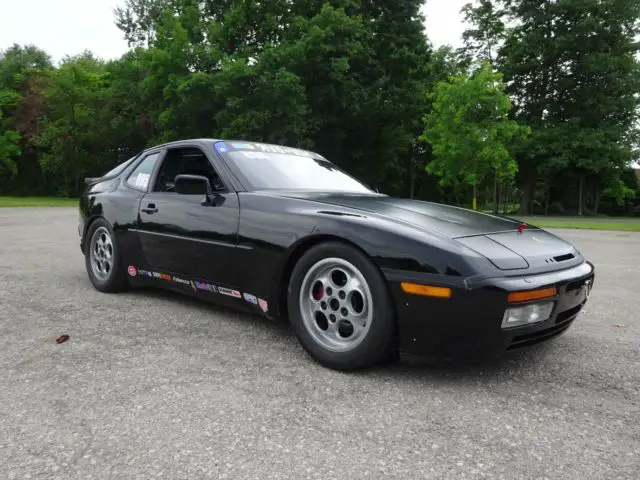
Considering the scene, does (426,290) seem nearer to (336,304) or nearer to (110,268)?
(336,304)

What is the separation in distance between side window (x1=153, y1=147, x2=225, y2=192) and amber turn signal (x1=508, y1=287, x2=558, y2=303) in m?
2.25

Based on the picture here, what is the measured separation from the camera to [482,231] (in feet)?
9.61

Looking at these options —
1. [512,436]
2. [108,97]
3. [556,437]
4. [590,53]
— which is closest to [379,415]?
[512,436]

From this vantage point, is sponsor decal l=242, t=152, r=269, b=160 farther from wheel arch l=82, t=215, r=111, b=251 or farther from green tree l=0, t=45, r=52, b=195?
green tree l=0, t=45, r=52, b=195

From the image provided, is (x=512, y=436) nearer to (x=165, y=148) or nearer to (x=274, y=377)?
(x=274, y=377)

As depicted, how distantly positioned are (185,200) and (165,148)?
79 centimetres

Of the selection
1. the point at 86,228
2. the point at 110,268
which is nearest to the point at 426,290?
the point at 110,268

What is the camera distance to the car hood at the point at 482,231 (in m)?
2.65

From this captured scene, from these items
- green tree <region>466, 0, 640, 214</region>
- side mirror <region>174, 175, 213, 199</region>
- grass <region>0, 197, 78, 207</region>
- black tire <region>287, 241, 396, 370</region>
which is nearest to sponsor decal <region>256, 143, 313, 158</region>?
side mirror <region>174, 175, 213, 199</region>

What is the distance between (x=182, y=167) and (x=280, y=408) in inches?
97.3

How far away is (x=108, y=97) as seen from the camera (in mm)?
38219

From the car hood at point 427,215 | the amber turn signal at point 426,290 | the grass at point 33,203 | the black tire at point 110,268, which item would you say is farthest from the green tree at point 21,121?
the amber turn signal at point 426,290

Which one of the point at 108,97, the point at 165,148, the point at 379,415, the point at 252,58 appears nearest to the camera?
the point at 379,415

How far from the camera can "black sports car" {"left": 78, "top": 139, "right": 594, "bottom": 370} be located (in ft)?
8.24
